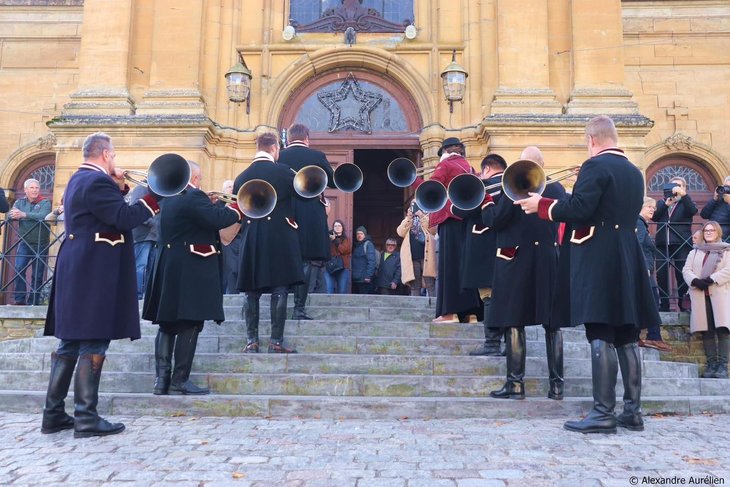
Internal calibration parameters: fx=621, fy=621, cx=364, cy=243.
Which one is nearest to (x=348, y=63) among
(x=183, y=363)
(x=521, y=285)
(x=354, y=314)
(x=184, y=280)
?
(x=354, y=314)

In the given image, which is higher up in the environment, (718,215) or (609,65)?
(609,65)

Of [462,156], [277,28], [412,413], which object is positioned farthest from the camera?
[277,28]

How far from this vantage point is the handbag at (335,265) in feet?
33.7

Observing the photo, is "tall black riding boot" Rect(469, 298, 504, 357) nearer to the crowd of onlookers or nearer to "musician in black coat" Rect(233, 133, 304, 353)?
the crowd of onlookers

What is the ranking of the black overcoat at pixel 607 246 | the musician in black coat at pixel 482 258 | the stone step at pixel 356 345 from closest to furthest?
the black overcoat at pixel 607 246 → the musician in black coat at pixel 482 258 → the stone step at pixel 356 345

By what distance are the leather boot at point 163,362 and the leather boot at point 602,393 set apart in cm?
333

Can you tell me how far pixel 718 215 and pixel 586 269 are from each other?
5.50 m

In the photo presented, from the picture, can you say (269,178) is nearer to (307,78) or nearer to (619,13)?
(307,78)

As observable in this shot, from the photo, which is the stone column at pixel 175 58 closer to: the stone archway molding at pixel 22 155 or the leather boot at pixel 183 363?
the stone archway molding at pixel 22 155

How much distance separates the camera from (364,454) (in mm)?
3963

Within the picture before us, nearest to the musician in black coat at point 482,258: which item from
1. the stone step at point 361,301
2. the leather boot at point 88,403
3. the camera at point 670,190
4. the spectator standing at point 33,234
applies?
the stone step at point 361,301

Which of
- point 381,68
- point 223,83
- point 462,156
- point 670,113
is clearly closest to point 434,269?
point 462,156

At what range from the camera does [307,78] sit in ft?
39.9

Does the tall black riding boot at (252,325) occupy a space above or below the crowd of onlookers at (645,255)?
below
